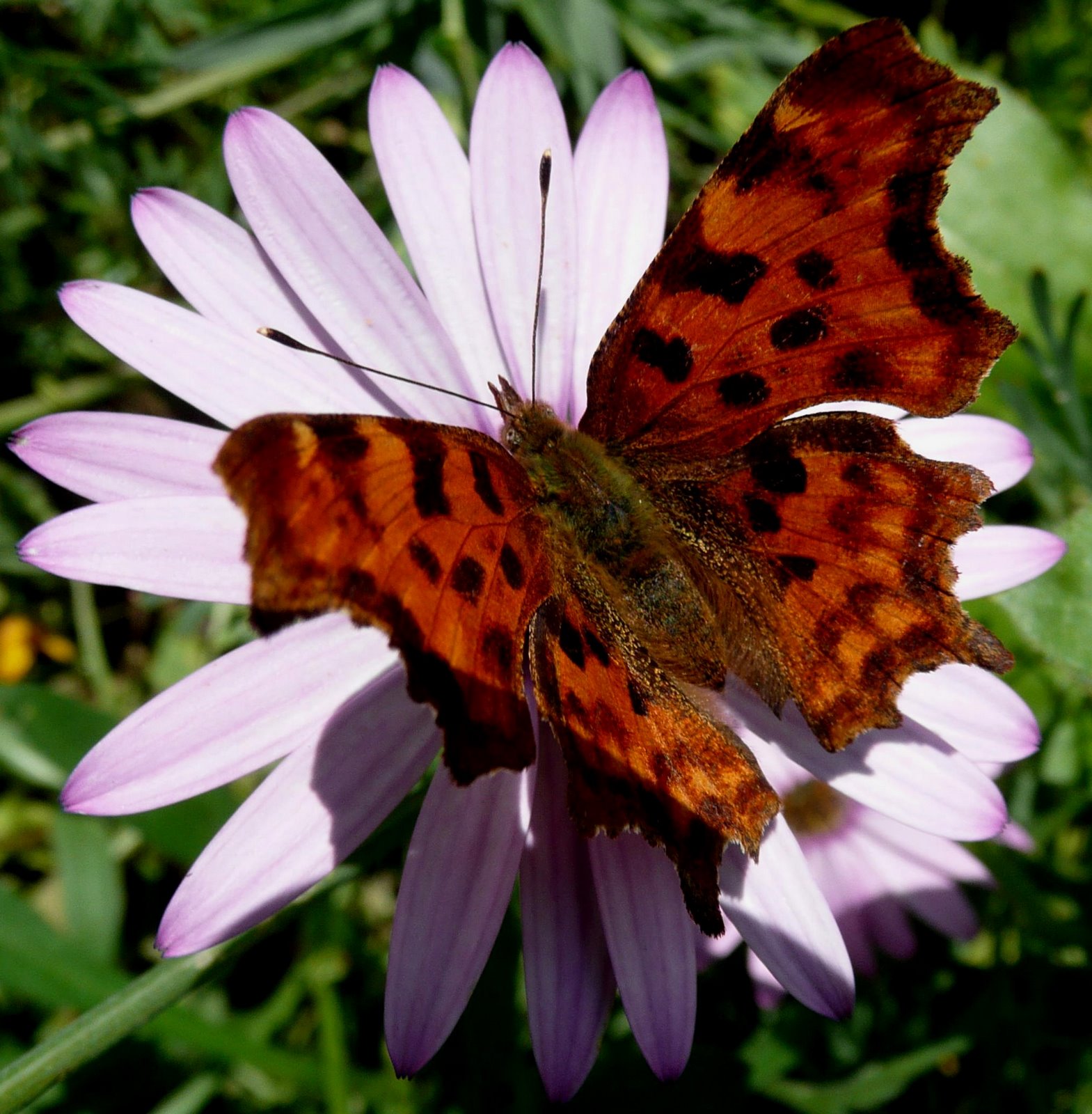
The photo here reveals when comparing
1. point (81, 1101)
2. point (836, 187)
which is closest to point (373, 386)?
point (836, 187)

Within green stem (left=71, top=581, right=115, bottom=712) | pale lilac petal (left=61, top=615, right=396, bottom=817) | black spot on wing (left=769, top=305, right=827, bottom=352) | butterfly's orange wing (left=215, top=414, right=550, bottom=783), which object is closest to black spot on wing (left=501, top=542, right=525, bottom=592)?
butterfly's orange wing (left=215, top=414, right=550, bottom=783)

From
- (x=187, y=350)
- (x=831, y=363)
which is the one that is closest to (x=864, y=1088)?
(x=831, y=363)

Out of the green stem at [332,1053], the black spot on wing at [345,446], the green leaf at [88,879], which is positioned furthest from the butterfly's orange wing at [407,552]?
the green leaf at [88,879]

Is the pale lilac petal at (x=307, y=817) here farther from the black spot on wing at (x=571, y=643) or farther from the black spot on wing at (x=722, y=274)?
the black spot on wing at (x=722, y=274)

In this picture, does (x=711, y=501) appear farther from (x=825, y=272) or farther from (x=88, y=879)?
(x=88, y=879)

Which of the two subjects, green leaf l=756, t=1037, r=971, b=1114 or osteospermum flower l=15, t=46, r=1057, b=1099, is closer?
osteospermum flower l=15, t=46, r=1057, b=1099

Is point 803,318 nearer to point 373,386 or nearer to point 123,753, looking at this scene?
point 373,386

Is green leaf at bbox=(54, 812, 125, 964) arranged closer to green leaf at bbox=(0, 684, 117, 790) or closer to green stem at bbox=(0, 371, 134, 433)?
A: green leaf at bbox=(0, 684, 117, 790)
